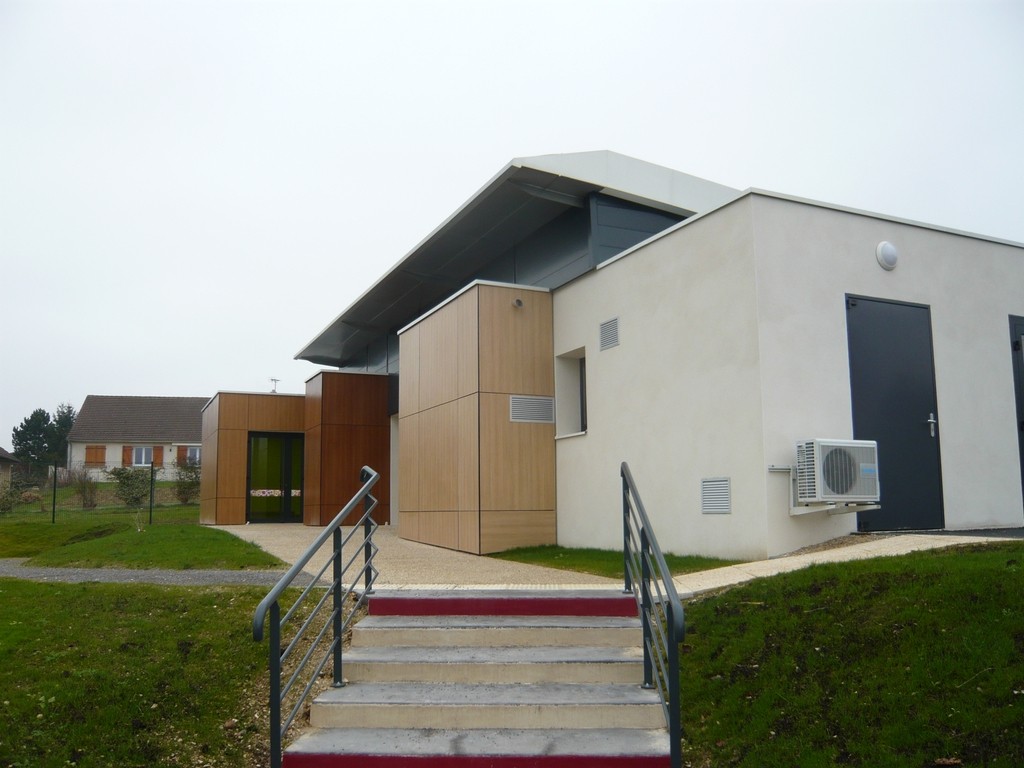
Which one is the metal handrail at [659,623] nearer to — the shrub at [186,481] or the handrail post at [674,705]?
the handrail post at [674,705]

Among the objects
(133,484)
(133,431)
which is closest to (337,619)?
(133,484)

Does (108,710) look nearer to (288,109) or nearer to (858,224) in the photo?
(858,224)

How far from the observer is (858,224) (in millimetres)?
8977

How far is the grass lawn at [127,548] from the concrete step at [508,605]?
4175mm

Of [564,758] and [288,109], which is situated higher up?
[288,109]

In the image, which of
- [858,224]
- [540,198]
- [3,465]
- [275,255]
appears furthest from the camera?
[3,465]

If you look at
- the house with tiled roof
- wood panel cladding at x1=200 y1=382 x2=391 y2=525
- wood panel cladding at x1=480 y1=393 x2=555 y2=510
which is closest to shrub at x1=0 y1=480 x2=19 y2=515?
wood panel cladding at x1=200 y1=382 x2=391 y2=525

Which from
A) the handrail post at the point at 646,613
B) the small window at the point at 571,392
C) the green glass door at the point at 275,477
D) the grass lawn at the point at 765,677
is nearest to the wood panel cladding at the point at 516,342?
the small window at the point at 571,392

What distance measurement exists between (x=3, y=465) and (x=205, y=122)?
42101mm

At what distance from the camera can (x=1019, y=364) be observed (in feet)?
33.3

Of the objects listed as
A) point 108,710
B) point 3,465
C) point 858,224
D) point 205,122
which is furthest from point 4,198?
point 3,465

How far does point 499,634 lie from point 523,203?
7894 mm

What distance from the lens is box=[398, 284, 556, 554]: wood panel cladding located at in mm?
11484

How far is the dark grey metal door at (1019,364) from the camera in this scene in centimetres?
997
